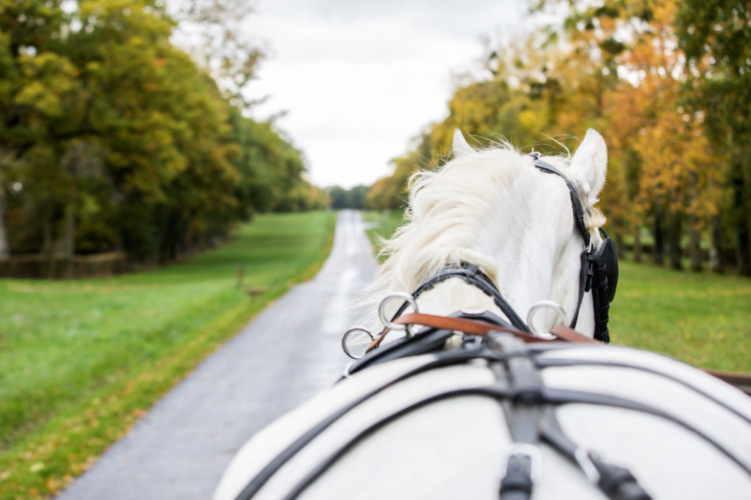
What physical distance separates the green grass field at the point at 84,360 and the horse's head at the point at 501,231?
4.56 metres

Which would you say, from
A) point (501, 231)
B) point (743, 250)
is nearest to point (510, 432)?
point (501, 231)

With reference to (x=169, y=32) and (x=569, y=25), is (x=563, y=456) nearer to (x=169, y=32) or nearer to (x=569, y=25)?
(x=569, y=25)

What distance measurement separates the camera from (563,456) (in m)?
1.00

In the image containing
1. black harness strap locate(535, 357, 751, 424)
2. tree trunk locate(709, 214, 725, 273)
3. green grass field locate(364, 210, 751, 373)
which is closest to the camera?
black harness strap locate(535, 357, 751, 424)

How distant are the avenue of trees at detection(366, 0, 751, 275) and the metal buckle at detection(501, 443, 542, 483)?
27.4 ft

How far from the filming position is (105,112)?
2230 centimetres

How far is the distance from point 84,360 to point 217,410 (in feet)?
11.2

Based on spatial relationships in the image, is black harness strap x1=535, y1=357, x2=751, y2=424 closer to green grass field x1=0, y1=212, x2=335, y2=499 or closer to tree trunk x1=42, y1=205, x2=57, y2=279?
green grass field x1=0, y1=212, x2=335, y2=499

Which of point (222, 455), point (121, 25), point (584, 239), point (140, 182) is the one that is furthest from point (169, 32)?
point (584, 239)

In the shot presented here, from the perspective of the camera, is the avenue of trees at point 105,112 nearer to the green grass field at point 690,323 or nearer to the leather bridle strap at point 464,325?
the green grass field at point 690,323

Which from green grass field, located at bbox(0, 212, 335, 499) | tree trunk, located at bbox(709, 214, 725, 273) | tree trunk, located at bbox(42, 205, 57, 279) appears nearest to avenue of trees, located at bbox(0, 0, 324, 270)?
tree trunk, located at bbox(42, 205, 57, 279)

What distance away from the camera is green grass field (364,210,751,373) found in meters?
8.60

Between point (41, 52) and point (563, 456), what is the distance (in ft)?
81.4

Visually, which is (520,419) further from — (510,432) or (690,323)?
(690,323)
